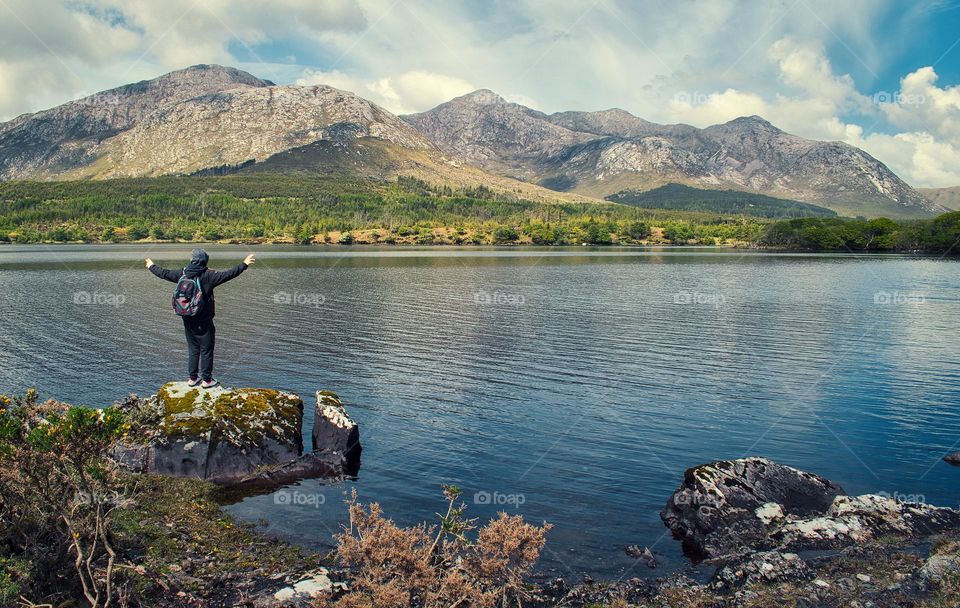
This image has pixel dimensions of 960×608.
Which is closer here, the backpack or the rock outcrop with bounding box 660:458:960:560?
the rock outcrop with bounding box 660:458:960:560

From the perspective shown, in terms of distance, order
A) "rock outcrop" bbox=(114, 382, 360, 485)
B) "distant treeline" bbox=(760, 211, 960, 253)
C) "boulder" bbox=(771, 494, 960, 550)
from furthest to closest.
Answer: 1. "distant treeline" bbox=(760, 211, 960, 253)
2. "rock outcrop" bbox=(114, 382, 360, 485)
3. "boulder" bbox=(771, 494, 960, 550)

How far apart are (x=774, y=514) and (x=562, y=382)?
15096mm

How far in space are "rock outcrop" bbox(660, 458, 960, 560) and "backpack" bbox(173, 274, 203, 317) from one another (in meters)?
14.2

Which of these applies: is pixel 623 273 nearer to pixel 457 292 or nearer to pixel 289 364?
pixel 457 292

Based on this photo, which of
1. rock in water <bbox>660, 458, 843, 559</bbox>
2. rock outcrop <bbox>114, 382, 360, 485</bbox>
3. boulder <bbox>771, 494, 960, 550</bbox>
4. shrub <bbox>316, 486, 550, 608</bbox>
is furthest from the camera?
rock outcrop <bbox>114, 382, 360, 485</bbox>

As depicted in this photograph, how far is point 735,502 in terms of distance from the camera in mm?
15602

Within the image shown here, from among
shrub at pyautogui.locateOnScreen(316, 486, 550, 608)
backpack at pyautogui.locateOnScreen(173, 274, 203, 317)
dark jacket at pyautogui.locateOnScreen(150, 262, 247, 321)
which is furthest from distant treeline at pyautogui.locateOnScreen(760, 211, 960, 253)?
shrub at pyautogui.locateOnScreen(316, 486, 550, 608)

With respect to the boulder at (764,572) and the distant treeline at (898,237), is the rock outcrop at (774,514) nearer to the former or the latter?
the boulder at (764,572)

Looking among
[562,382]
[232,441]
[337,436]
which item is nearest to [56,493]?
[232,441]

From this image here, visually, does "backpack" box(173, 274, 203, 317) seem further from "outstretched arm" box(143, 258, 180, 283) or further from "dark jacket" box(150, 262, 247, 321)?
"outstretched arm" box(143, 258, 180, 283)

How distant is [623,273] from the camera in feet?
322

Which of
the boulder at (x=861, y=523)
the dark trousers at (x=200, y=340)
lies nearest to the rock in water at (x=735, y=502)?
the boulder at (x=861, y=523)

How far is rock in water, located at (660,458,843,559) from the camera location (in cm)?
1464

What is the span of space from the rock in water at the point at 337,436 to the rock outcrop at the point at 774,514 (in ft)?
30.6
